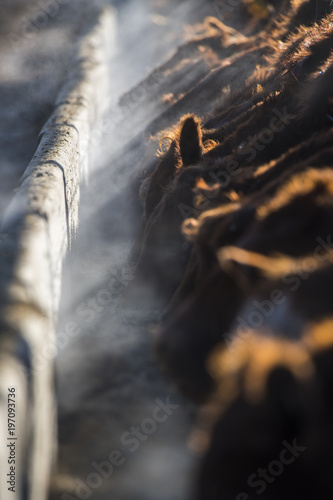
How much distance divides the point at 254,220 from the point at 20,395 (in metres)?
1.28

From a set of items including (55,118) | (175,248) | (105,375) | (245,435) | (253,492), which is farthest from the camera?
(55,118)

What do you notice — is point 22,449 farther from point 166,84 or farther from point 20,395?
point 166,84

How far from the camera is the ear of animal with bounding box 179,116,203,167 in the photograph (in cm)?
343

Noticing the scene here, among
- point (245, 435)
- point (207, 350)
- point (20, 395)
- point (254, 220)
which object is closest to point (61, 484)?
point (20, 395)

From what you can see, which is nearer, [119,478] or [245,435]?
[245,435]

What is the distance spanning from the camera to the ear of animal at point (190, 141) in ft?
11.2

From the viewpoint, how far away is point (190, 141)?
3.55 m

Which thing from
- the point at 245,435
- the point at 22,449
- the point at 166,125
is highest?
the point at 166,125

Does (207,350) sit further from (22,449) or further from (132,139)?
(132,139)

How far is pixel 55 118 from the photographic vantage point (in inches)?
221

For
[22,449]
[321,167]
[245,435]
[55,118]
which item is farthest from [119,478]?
[55,118]

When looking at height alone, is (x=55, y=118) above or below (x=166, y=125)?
above

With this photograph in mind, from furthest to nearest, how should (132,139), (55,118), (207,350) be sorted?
1. (132,139)
2. (55,118)
3. (207,350)

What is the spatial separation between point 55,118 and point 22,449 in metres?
4.24
